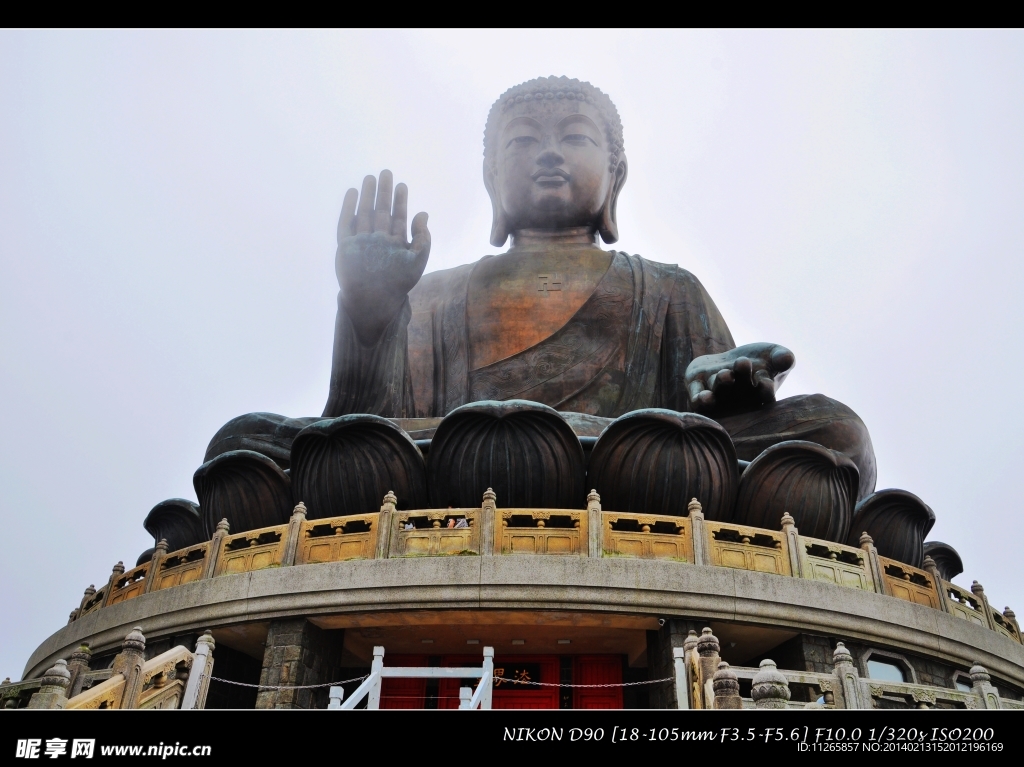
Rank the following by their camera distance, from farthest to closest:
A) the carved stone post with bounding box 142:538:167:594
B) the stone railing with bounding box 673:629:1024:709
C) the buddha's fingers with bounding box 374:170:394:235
Result: the buddha's fingers with bounding box 374:170:394:235
the carved stone post with bounding box 142:538:167:594
the stone railing with bounding box 673:629:1024:709

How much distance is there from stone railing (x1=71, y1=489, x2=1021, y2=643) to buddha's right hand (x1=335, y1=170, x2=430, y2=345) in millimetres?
2500

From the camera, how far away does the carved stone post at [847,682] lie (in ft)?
A: 15.5

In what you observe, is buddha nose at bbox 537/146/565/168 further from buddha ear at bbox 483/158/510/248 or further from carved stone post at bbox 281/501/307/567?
carved stone post at bbox 281/501/307/567

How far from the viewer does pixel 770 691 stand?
4121mm

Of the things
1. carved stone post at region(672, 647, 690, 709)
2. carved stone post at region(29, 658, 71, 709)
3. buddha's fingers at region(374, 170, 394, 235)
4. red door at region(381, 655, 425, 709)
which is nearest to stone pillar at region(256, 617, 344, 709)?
red door at region(381, 655, 425, 709)

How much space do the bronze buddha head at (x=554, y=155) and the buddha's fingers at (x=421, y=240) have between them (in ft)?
10.3

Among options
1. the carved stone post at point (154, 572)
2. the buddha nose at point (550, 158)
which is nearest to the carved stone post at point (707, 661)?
the carved stone post at point (154, 572)

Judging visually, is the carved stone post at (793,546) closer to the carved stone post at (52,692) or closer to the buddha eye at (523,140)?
the carved stone post at (52,692)

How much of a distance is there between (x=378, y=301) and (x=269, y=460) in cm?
179

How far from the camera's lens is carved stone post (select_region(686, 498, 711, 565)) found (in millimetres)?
6828

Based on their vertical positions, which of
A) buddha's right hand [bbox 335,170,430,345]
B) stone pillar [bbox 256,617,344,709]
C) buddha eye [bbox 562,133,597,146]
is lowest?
stone pillar [bbox 256,617,344,709]

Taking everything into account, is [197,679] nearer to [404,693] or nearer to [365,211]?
[404,693]
